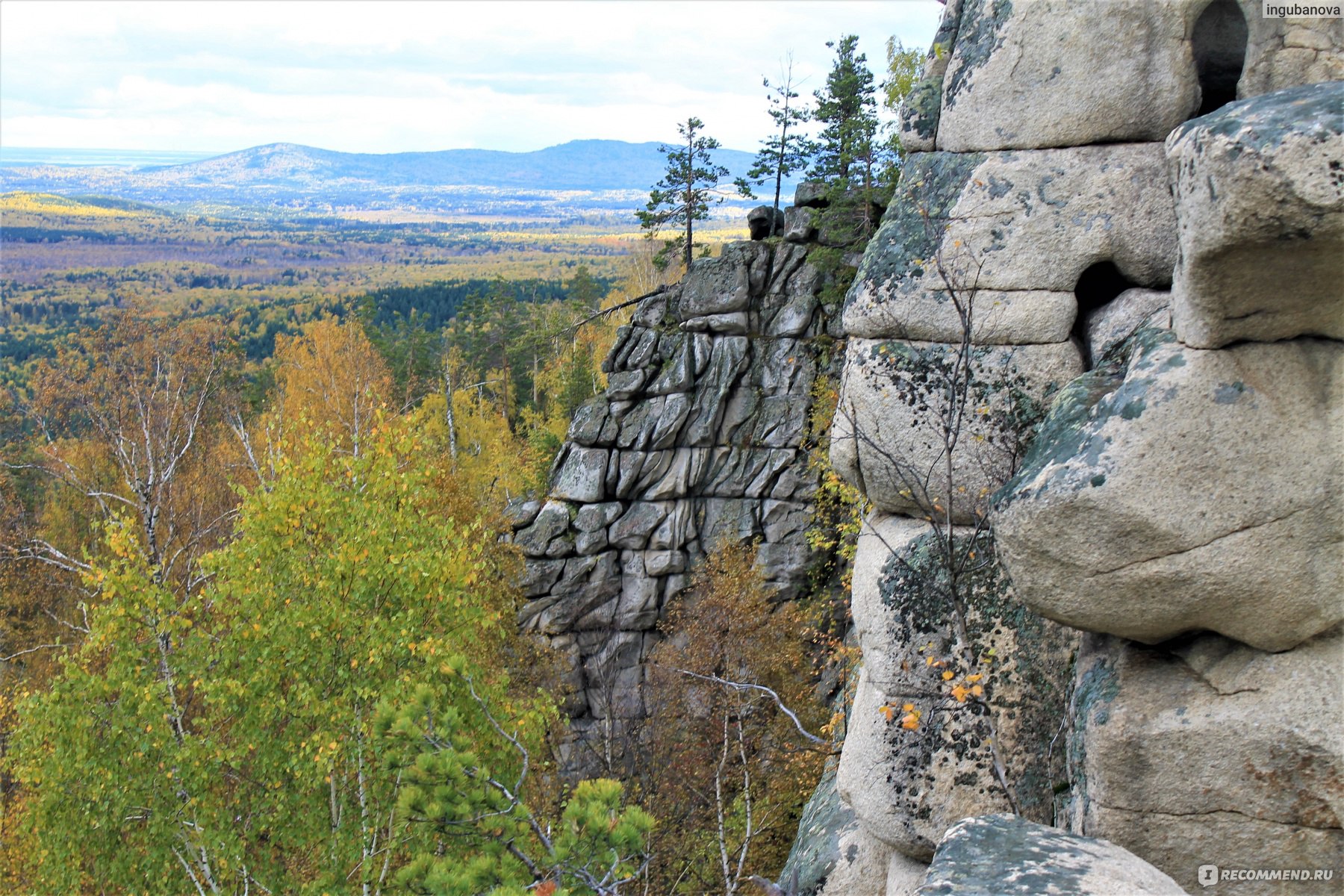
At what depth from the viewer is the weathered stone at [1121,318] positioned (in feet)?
27.0

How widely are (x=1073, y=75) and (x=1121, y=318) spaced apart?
8.16 feet

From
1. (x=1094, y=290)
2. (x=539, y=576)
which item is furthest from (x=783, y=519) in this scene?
(x=1094, y=290)

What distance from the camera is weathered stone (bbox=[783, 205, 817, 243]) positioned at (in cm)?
3566

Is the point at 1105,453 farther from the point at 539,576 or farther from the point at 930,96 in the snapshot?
the point at 539,576

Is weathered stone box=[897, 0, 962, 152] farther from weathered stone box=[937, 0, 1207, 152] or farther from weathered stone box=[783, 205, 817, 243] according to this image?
weathered stone box=[783, 205, 817, 243]

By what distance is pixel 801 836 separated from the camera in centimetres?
1195

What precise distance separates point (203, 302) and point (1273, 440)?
16550 centimetres

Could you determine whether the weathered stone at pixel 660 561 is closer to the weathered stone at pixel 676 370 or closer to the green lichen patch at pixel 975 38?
the weathered stone at pixel 676 370

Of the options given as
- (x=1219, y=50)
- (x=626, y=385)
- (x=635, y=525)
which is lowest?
(x=635, y=525)

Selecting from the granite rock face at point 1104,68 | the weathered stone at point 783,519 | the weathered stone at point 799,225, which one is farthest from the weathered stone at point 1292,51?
the weathered stone at point 799,225

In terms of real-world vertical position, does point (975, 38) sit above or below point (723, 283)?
above

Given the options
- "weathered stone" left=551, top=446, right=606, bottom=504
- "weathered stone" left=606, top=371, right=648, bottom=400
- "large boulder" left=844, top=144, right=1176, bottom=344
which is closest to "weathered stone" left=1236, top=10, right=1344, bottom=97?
"large boulder" left=844, top=144, right=1176, bottom=344

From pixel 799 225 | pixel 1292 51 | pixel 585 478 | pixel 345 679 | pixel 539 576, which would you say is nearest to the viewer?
pixel 1292 51

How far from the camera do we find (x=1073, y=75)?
345 inches
